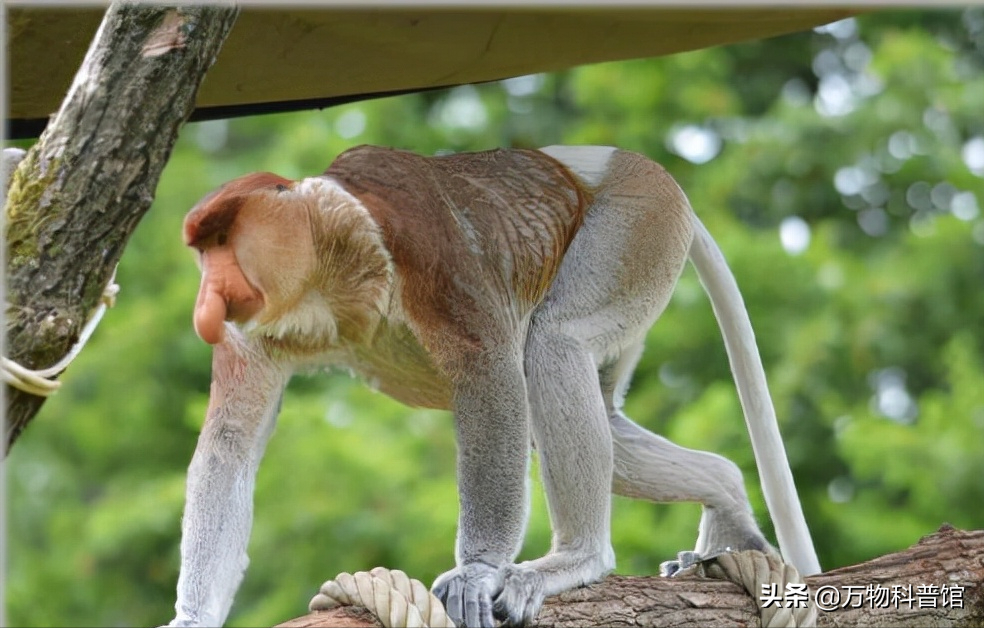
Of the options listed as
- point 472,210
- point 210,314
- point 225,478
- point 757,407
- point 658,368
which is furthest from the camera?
point 658,368

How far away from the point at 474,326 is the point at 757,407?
0.96m

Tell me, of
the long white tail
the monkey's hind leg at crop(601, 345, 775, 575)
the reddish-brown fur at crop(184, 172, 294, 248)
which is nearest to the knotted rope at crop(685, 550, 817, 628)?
the long white tail

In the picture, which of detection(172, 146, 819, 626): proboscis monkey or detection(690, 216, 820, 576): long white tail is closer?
detection(172, 146, 819, 626): proboscis monkey

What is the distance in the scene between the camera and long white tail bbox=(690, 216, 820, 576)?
3344 mm

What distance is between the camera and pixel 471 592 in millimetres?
2816

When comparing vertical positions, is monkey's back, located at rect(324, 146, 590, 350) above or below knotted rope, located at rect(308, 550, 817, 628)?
above

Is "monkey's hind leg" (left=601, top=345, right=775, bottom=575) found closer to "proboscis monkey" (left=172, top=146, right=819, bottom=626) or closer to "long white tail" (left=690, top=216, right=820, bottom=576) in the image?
"proboscis monkey" (left=172, top=146, right=819, bottom=626)

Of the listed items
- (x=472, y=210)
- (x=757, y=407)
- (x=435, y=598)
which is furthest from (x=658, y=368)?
(x=435, y=598)

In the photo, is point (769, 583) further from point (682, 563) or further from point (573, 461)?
point (573, 461)

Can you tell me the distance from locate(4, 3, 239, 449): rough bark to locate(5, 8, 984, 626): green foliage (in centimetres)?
399

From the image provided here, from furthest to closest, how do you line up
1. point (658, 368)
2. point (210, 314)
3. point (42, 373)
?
point (658, 368)
point (210, 314)
point (42, 373)

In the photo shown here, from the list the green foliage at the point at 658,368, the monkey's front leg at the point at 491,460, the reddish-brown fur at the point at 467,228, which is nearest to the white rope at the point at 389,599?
the monkey's front leg at the point at 491,460

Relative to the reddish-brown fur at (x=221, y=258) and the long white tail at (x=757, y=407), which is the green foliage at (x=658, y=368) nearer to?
the long white tail at (x=757, y=407)

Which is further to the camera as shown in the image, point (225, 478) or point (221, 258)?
point (225, 478)
